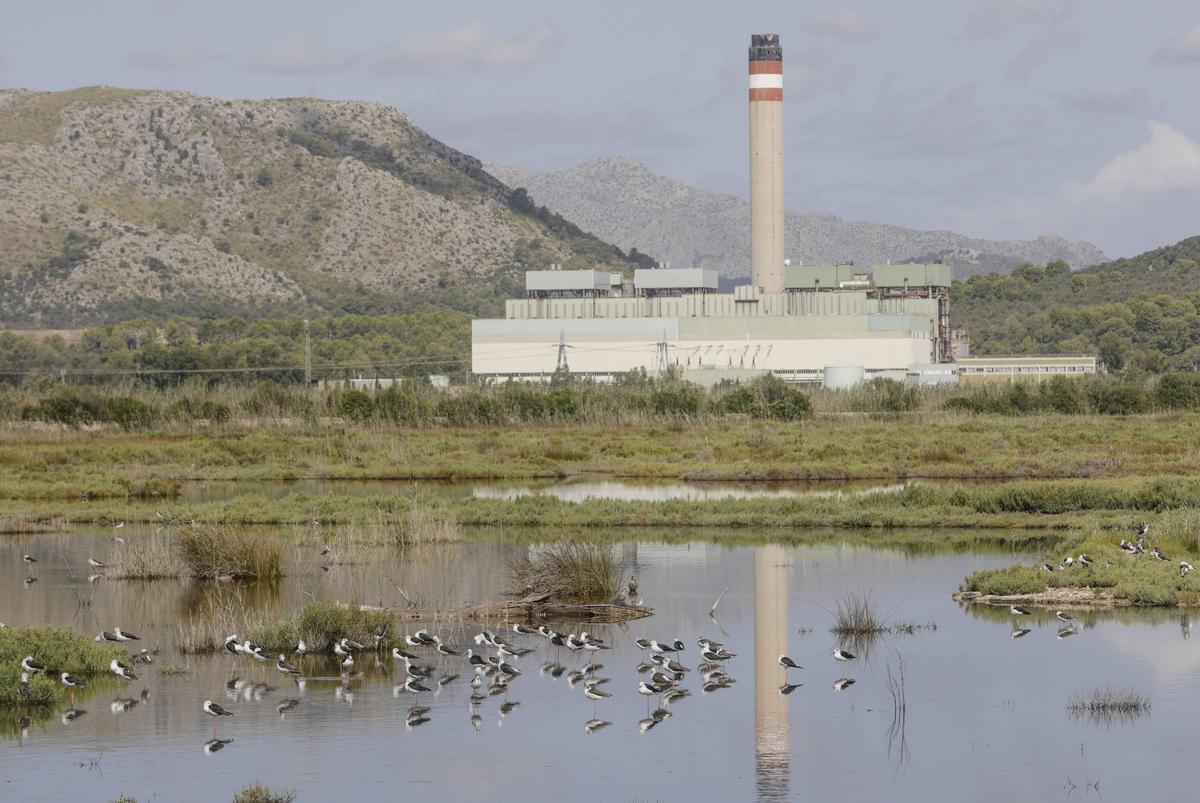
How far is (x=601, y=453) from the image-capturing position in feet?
198

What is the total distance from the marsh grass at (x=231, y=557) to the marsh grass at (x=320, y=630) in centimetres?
680

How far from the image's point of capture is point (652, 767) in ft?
57.4

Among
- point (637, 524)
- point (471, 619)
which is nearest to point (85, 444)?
point (637, 524)

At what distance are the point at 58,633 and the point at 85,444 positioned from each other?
41.5 metres

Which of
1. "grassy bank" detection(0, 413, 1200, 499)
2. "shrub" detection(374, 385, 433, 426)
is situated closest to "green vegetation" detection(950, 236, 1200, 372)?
"shrub" detection(374, 385, 433, 426)

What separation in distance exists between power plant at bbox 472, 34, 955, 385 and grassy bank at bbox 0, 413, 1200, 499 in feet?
152

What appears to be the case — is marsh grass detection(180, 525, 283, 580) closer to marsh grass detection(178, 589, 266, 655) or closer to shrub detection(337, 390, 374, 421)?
marsh grass detection(178, 589, 266, 655)

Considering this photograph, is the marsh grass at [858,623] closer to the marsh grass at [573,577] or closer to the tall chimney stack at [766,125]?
the marsh grass at [573,577]

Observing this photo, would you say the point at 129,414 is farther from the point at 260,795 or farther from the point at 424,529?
the point at 260,795

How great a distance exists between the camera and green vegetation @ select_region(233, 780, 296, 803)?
15.9 m

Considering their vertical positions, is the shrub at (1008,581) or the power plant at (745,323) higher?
the power plant at (745,323)

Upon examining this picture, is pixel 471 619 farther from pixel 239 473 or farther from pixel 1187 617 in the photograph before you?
pixel 239 473

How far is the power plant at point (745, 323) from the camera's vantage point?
392 ft

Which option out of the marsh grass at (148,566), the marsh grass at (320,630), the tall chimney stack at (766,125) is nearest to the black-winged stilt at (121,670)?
the marsh grass at (320,630)
